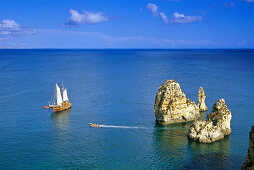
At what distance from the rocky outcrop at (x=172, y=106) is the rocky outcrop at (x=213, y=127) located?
10040mm

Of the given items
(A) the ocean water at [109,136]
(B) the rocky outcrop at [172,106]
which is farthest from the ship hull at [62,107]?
(B) the rocky outcrop at [172,106]

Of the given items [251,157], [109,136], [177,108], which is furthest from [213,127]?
[109,136]

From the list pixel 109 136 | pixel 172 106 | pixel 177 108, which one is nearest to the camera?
pixel 109 136

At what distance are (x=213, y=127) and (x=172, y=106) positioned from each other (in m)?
14.8

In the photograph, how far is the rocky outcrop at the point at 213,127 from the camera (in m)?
65.3

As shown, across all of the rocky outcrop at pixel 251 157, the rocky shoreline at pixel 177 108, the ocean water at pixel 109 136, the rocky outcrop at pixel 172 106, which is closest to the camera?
the rocky outcrop at pixel 251 157

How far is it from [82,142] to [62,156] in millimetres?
8449

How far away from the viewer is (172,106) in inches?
3054

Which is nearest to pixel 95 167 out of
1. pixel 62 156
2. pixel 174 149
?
pixel 62 156

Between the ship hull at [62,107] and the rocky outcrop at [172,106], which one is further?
the ship hull at [62,107]

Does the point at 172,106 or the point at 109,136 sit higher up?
the point at 172,106

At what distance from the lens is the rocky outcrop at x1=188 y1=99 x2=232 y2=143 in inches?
2571

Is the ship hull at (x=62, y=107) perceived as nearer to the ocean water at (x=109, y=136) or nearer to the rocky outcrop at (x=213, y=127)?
the ocean water at (x=109, y=136)

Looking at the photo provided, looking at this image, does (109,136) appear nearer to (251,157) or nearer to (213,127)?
(213,127)
